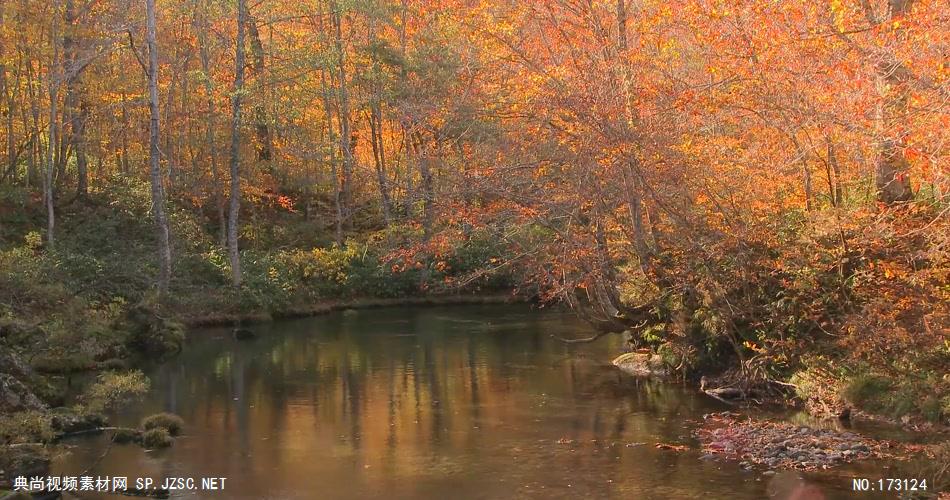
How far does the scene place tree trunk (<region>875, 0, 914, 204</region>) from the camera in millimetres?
11141

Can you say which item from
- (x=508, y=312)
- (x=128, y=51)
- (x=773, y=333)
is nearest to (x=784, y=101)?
(x=773, y=333)

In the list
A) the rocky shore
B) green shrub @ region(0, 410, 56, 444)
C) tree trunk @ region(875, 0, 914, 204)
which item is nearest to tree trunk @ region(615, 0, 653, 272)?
tree trunk @ region(875, 0, 914, 204)

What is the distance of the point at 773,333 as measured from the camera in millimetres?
15891

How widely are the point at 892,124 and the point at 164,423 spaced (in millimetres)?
11311

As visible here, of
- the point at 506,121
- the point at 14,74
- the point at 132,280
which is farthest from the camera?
the point at 14,74

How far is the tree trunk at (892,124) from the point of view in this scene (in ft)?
36.6

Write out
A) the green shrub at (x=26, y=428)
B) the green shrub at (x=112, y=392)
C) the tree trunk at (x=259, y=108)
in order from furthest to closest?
the tree trunk at (x=259, y=108) < the green shrub at (x=112, y=392) < the green shrub at (x=26, y=428)

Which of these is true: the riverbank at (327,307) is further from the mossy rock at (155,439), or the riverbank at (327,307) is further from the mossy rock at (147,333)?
the mossy rock at (155,439)

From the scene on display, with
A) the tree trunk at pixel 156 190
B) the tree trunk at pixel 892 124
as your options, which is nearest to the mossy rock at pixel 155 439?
the tree trunk at pixel 892 124

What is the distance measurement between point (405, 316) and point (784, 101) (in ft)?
54.4

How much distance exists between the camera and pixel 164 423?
45.5 feet

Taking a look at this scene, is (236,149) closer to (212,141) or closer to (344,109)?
(212,141)

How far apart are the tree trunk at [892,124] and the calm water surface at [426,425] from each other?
423cm

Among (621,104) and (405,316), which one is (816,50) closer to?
(621,104)
